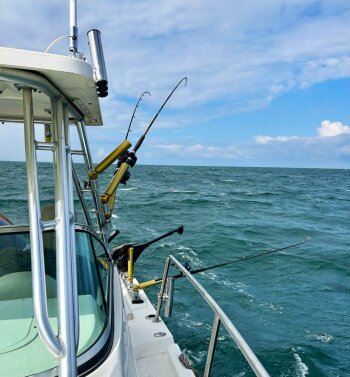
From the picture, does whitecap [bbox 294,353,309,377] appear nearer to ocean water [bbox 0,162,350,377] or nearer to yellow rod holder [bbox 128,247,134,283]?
Result: ocean water [bbox 0,162,350,377]

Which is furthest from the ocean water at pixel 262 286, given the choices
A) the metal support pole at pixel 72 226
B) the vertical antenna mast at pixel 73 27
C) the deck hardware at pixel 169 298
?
the deck hardware at pixel 169 298

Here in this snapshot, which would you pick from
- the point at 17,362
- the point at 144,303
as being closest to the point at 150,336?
the point at 144,303

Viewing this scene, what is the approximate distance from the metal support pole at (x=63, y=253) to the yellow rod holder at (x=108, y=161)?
1.58m

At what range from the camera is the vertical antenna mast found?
2.18 meters

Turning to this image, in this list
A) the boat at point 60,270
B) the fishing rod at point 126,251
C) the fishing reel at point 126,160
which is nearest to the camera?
the boat at point 60,270

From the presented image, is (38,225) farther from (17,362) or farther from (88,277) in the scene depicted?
(88,277)

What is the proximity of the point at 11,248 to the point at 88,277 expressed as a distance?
1.68ft

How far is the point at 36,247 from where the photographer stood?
1544 millimetres

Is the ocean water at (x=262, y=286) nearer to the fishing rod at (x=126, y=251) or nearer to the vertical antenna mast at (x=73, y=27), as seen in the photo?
the vertical antenna mast at (x=73, y=27)

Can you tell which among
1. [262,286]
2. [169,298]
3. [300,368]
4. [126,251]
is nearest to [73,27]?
[169,298]

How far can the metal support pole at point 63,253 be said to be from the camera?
4.59ft

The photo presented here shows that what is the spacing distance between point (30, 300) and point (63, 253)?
1.99 ft

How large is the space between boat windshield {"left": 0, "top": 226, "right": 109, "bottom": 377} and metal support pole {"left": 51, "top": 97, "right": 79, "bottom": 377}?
0.33 metres

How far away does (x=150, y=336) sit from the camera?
3289mm
